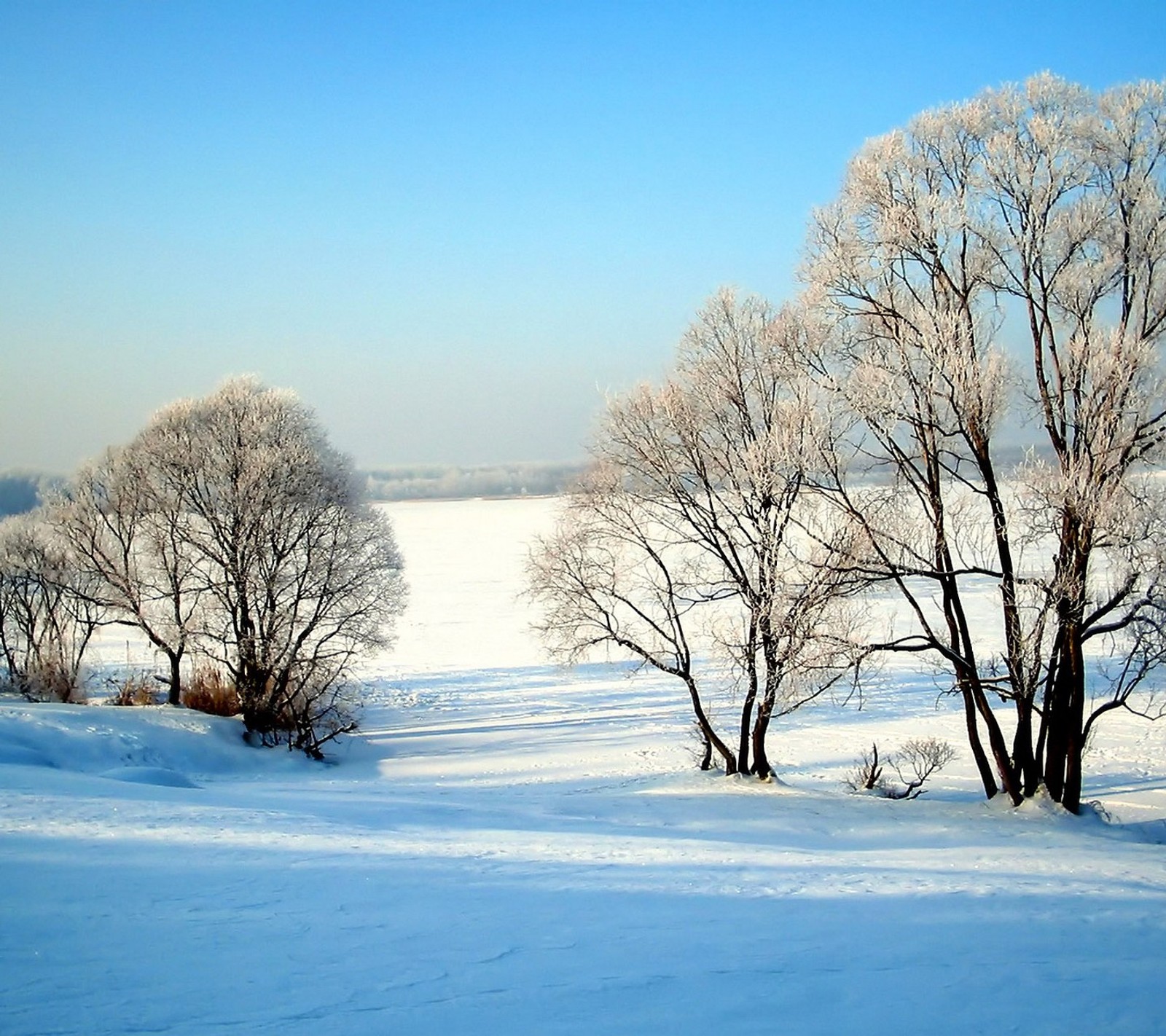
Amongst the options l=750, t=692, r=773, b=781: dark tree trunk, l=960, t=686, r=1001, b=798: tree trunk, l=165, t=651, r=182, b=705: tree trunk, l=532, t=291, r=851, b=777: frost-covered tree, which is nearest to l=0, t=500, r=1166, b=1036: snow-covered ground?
l=960, t=686, r=1001, b=798: tree trunk

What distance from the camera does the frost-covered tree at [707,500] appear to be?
13.9m

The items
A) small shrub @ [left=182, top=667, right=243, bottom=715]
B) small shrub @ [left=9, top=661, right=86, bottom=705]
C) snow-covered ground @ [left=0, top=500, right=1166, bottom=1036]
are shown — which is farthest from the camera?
small shrub @ [left=9, top=661, right=86, bottom=705]

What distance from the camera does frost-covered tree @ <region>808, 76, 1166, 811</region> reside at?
10.9 meters

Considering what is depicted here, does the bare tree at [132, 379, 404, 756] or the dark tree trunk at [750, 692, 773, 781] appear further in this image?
the bare tree at [132, 379, 404, 756]

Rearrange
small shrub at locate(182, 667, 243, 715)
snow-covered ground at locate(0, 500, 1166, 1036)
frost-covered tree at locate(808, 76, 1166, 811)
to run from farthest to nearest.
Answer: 1. small shrub at locate(182, 667, 243, 715)
2. frost-covered tree at locate(808, 76, 1166, 811)
3. snow-covered ground at locate(0, 500, 1166, 1036)

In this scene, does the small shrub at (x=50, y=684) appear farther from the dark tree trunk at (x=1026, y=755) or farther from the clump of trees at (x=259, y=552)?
the dark tree trunk at (x=1026, y=755)

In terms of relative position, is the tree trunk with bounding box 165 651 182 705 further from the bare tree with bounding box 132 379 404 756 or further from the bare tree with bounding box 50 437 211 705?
the bare tree with bounding box 132 379 404 756

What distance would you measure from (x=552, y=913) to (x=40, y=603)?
3172cm

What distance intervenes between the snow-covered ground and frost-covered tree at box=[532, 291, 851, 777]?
10.4 feet

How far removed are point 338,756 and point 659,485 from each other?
40.3 feet

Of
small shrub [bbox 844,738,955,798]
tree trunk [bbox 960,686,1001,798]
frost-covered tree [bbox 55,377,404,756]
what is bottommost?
small shrub [bbox 844,738,955,798]

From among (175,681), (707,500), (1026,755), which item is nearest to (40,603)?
(175,681)

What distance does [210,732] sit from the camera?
19422 mm

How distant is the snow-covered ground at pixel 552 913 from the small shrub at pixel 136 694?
465 inches
